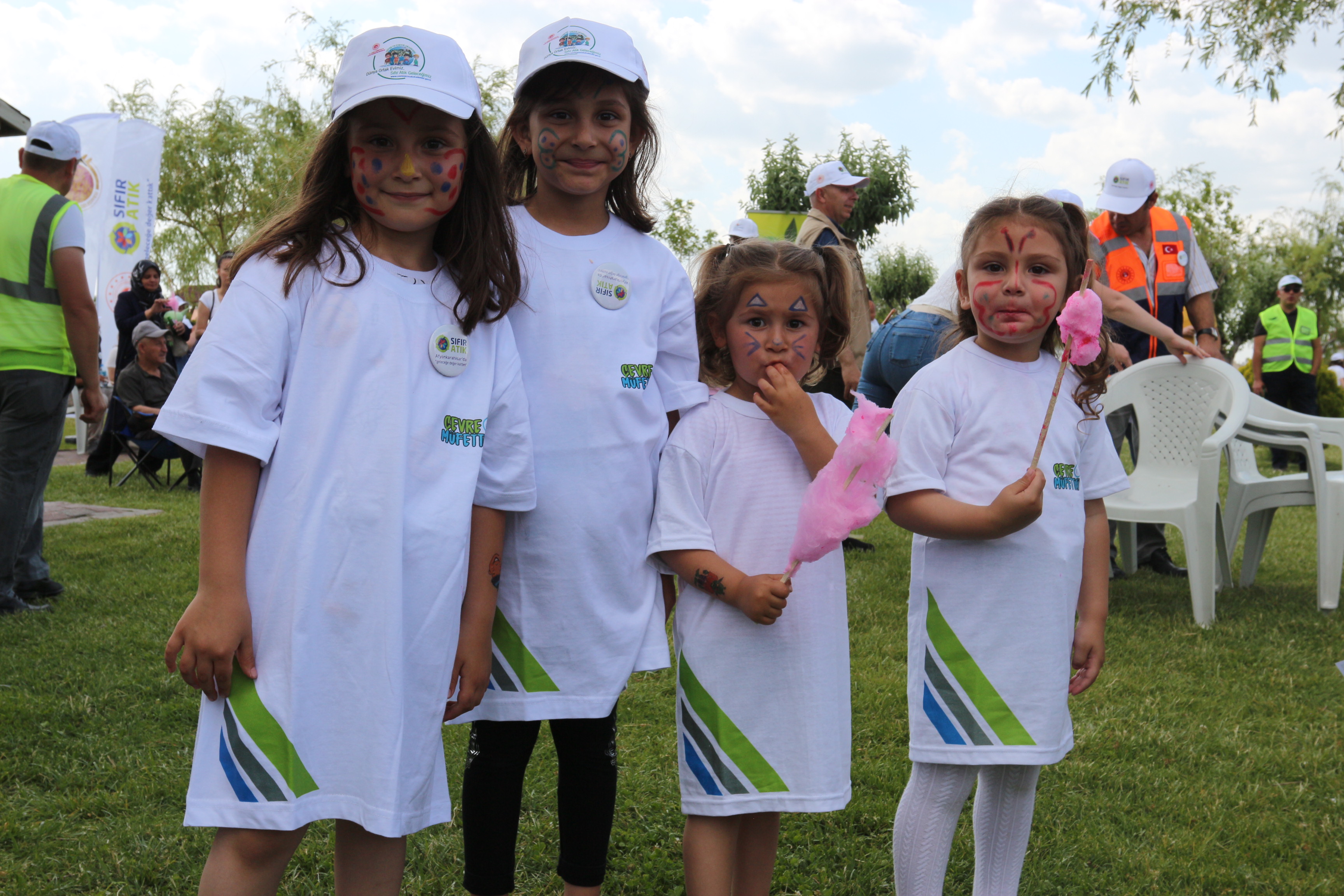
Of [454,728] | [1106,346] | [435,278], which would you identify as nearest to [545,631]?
[435,278]

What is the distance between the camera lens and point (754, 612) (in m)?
1.88

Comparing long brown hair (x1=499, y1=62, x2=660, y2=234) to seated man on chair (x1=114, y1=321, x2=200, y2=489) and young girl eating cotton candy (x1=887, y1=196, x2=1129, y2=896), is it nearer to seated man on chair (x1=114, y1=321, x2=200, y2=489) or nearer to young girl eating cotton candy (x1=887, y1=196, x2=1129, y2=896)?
young girl eating cotton candy (x1=887, y1=196, x2=1129, y2=896)

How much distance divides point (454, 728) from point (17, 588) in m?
3.12

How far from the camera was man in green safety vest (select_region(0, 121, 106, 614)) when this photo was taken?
471cm

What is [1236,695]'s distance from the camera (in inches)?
159

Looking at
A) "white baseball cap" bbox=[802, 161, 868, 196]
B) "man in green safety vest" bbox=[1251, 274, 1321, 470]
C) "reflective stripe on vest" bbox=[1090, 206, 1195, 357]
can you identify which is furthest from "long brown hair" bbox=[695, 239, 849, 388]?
"man in green safety vest" bbox=[1251, 274, 1321, 470]

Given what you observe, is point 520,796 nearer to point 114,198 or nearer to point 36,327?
point 36,327

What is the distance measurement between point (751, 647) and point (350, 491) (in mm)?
812

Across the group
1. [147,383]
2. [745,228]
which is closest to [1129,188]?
[745,228]

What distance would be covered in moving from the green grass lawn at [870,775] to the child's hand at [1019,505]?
3.83 feet

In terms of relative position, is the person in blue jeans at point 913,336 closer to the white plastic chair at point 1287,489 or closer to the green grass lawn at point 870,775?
the green grass lawn at point 870,775

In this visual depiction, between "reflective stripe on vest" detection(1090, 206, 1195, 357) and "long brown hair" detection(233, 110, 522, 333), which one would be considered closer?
"long brown hair" detection(233, 110, 522, 333)

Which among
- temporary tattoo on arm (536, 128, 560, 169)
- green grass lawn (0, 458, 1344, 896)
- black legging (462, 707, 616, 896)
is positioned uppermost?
temporary tattoo on arm (536, 128, 560, 169)

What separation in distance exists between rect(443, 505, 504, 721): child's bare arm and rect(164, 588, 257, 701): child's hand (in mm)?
359
